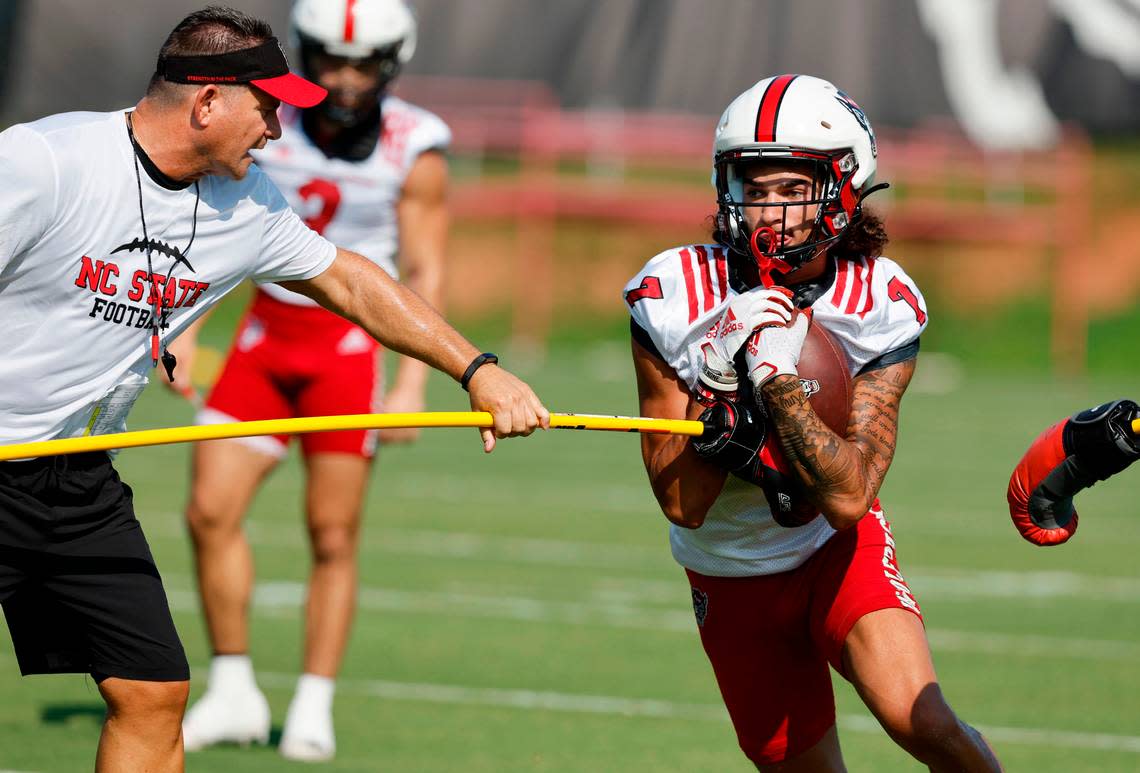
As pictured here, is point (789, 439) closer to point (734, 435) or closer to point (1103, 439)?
point (734, 435)

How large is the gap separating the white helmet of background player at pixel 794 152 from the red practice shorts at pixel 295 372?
2.35 metres

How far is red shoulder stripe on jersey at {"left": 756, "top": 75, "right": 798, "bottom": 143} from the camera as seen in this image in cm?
435

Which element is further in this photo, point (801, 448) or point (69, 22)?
point (69, 22)

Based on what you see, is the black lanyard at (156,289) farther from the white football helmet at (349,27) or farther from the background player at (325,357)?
the white football helmet at (349,27)

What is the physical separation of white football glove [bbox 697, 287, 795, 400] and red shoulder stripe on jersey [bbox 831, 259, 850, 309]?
0.64 ft

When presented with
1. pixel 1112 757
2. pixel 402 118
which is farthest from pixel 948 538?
pixel 402 118

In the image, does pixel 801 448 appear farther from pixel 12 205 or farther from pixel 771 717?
pixel 12 205

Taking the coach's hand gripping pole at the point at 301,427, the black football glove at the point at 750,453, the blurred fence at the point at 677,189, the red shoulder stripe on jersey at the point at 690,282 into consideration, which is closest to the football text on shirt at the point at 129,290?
the coach's hand gripping pole at the point at 301,427

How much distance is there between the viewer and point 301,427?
4.28 metres

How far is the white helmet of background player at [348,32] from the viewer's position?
6266 millimetres

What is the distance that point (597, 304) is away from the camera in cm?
2206

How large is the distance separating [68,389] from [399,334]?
849 millimetres

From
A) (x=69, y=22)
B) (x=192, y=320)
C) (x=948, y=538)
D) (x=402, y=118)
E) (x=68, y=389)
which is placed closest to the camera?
(x=68, y=389)

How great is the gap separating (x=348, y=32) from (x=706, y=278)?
2355 mm
